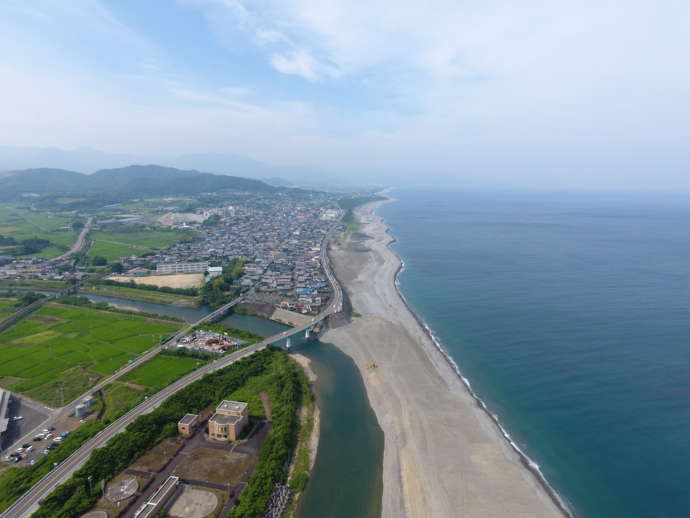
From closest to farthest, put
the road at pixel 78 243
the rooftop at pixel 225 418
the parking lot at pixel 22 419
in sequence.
Result: the parking lot at pixel 22 419, the rooftop at pixel 225 418, the road at pixel 78 243

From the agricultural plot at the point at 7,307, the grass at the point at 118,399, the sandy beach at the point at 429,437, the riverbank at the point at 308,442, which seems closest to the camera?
the sandy beach at the point at 429,437

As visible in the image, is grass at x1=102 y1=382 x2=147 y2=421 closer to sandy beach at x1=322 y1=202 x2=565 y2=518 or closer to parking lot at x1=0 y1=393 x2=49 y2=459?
parking lot at x1=0 y1=393 x2=49 y2=459

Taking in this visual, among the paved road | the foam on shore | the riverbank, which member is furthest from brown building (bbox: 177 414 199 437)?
the foam on shore

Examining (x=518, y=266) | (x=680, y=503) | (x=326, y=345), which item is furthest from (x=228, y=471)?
(x=518, y=266)

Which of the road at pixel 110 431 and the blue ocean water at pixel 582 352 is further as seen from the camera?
the blue ocean water at pixel 582 352

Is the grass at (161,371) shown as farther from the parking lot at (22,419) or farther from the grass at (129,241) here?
the grass at (129,241)

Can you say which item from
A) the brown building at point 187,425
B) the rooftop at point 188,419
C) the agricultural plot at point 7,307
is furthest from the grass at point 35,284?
the brown building at point 187,425
